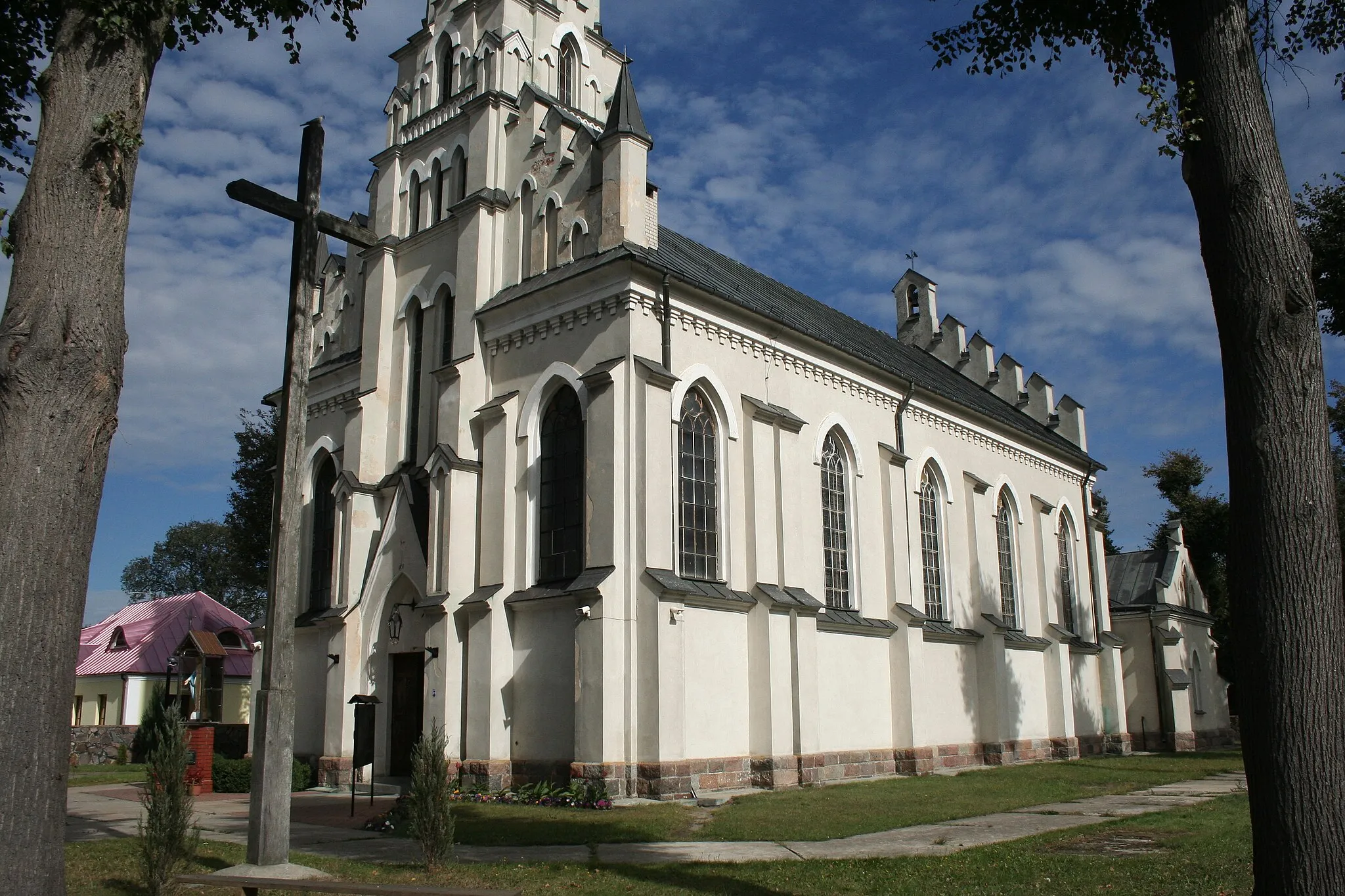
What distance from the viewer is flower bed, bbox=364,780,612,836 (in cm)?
1620

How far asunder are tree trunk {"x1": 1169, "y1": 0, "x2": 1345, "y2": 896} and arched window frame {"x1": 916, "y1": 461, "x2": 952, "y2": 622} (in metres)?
19.2

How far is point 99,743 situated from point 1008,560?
2940 centimetres

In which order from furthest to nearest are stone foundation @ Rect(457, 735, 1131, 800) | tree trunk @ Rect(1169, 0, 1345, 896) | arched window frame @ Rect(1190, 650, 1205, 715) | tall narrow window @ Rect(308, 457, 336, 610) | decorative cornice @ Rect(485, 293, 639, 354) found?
arched window frame @ Rect(1190, 650, 1205, 715), tall narrow window @ Rect(308, 457, 336, 610), decorative cornice @ Rect(485, 293, 639, 354), stone foundation @ Rect(457, 735, 1131, 800), tree trunk @ Rect(1169, 0, 1345, 896)

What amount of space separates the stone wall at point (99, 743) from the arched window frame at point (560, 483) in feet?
62.6

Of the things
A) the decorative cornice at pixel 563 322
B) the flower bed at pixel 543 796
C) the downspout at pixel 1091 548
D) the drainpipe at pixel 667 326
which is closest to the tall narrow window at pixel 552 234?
the decorative cornice at pixel 563 322

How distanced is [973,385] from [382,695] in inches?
933

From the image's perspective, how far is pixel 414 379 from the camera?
2348cm

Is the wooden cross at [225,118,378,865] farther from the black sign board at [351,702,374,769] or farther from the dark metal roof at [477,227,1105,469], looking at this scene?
the dark metal roof at [477,227,1105,469]

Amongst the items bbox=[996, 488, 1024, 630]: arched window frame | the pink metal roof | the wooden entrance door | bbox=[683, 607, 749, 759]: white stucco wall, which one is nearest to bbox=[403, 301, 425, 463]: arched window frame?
the wooden entrance door

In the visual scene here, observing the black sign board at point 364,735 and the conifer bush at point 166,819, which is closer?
the conifer bush at point 166,819

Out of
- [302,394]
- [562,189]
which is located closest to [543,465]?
[562,189]

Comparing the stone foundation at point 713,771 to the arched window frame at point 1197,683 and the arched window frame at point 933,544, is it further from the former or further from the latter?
the arched window frame at point 1197,683

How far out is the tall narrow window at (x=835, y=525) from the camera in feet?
75.3

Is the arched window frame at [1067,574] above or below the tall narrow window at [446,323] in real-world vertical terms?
below
